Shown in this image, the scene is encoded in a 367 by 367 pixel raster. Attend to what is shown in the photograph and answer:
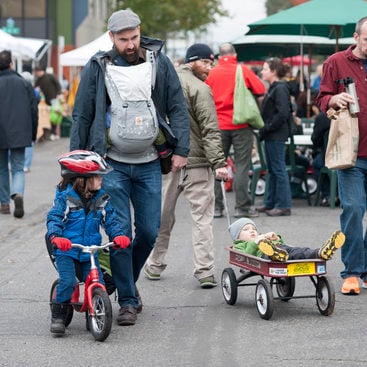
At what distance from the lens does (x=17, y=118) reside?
14.1m

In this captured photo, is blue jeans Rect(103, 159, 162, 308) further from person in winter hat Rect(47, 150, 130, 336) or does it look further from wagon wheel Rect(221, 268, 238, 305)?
wagon wheel Rect(221, 268, 238, 305)

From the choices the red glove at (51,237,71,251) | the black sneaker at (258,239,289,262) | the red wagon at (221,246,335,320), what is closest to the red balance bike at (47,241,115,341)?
the red glove at (51,237,71,251)

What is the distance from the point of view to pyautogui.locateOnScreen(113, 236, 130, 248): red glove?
6684 millimetres

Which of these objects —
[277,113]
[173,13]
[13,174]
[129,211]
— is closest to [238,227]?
[129,211]

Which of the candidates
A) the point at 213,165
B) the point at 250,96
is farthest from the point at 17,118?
the point at 213,165

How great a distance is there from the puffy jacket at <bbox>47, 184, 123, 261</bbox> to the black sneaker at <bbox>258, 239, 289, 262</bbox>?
0.93 m

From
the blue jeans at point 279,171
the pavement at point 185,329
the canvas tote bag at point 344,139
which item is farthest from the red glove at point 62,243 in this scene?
the blue jeans at point 279,171

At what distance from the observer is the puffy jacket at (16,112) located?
45.6ft

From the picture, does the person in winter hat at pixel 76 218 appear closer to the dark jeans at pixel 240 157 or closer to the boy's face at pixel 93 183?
the boy's face at pixel 93 183

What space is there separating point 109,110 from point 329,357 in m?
2.11

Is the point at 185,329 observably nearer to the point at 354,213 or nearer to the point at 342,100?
the point at 354,213

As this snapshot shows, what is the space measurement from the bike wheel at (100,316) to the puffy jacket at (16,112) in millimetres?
7447

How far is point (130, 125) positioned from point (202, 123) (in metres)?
1.73

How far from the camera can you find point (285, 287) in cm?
789
